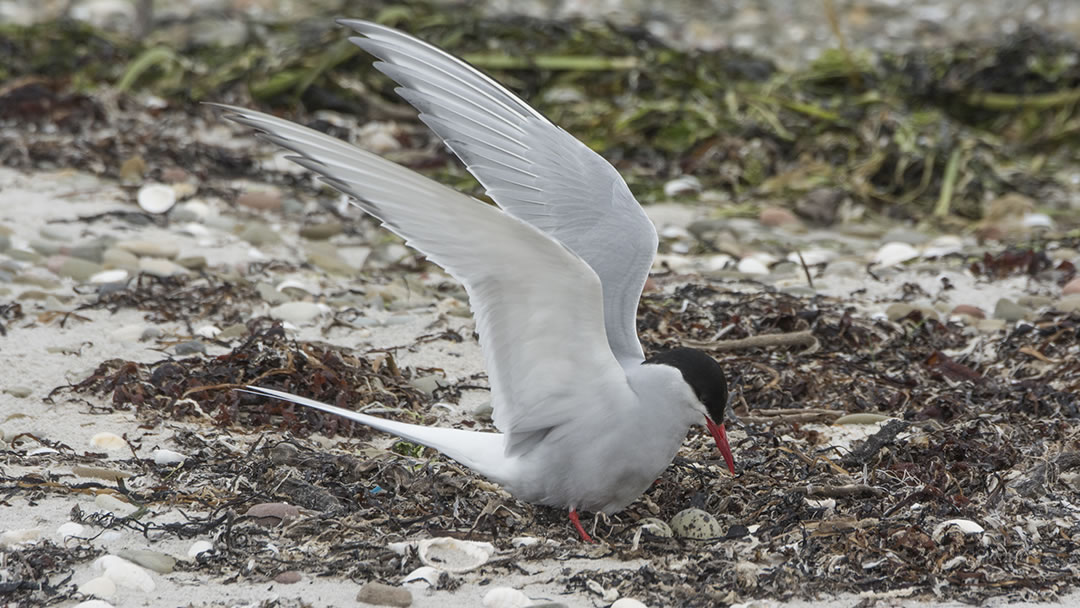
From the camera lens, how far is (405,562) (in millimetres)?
2865

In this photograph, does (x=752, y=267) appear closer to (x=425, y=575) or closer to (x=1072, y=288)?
(x=1072, y=288)

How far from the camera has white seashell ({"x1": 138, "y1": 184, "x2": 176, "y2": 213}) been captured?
5.62 meters

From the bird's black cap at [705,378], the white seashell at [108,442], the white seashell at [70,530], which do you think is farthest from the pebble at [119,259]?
the bird's black cap at [705,378]

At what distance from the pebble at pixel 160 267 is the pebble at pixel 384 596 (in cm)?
252

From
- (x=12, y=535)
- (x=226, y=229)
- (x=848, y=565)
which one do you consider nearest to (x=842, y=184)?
(x=226, y=229)

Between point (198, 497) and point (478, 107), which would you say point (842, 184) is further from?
point (198, 497)

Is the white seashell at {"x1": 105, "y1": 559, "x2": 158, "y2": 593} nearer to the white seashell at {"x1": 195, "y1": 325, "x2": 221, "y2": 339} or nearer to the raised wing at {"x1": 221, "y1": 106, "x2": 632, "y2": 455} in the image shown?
the raised wing at {"x1": 221, "y1": 106, "x2": 632, "y2": 455}

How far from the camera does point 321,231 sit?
564cm

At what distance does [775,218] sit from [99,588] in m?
4.12

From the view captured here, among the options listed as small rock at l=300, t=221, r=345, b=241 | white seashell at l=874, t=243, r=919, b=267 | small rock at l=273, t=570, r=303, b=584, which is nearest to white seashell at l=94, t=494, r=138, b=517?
small rock at l=273, t=570, r=303, b=584

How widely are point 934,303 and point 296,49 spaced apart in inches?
162

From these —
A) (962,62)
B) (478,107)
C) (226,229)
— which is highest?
(478,107)

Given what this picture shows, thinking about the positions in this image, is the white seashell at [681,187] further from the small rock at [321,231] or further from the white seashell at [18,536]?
the white seashell at [18,536]

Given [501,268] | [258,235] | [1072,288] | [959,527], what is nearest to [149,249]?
[258,235]
